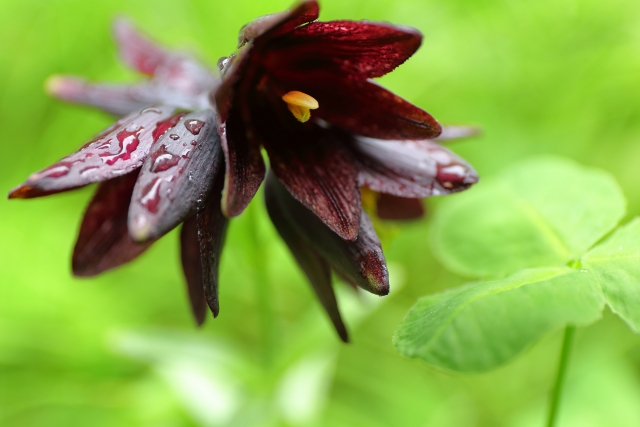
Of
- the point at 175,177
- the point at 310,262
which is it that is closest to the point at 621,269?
the point at 310,262

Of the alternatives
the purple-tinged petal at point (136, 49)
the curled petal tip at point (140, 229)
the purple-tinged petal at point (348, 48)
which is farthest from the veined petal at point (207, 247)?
the purple-tinged petal at point (136, 49)

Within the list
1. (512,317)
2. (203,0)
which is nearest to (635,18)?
(203,0)

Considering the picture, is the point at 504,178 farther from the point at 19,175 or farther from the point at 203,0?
the point at 19,175

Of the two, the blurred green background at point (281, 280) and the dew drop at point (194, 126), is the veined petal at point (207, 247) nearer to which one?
the dew drop at point (194, 126)

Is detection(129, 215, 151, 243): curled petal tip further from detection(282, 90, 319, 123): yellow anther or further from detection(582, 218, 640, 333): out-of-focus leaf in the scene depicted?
detection(582, 218, 640, 333): out-of-focus leaf

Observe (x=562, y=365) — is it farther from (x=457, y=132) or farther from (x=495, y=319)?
(x=457, y=132)
